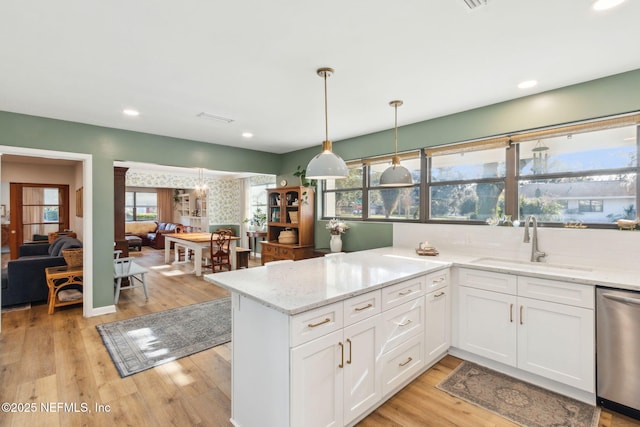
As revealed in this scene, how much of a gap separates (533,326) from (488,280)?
44 cm

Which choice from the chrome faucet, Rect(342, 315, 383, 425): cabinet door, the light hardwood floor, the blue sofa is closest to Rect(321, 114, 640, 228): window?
the chrome faucet

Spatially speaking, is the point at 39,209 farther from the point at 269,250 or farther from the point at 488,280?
the point at 488,280

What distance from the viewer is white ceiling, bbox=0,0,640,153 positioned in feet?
5.63

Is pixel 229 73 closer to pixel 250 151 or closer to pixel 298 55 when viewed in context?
pixel 298 55

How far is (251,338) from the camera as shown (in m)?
1.82

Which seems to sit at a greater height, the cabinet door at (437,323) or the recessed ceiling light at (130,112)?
the recessed ceiling light at (130,112)

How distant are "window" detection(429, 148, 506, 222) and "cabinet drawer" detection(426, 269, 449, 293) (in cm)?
107

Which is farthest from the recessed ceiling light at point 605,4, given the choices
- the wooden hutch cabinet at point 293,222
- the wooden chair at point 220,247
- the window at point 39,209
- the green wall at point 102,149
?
the window at point 39,209

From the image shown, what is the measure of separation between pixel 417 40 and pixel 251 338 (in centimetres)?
213

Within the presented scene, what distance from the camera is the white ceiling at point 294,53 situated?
1717mm

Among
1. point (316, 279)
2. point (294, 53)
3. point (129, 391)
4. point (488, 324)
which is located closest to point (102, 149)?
point (129, 391)

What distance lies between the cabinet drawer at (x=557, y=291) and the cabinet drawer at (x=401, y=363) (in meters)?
0.91

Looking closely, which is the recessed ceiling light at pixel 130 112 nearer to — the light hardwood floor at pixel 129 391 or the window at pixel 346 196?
the light hardwood floor at pixel 129 391

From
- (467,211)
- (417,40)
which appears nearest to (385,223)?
(467,211)
